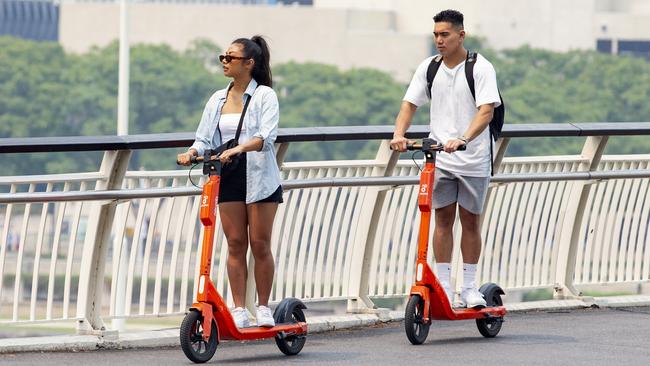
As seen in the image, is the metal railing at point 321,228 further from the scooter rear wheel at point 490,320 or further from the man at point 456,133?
the scooter rear wheel at point 490,320

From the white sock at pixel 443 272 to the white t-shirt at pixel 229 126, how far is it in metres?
1.53

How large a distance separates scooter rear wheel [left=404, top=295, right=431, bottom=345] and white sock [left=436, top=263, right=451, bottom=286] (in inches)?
12.2

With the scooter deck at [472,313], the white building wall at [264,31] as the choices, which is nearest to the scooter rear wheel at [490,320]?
the scooter deck at [472,313]

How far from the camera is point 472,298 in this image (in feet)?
32.5

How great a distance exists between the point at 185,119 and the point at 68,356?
90.1m

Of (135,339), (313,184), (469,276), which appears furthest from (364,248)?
(135,339)

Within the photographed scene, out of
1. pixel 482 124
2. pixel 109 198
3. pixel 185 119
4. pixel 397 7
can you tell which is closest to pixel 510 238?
pixel 482 124

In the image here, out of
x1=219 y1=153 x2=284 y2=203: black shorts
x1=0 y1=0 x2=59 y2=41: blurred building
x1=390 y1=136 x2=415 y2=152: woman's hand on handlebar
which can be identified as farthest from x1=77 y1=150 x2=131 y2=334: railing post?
x1=0 y1=0 x2=59 y2=41: blurred building

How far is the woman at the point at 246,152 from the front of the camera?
910 cm

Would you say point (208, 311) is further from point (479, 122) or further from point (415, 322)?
point (479, 122)

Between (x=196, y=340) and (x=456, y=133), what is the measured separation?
1920 mm

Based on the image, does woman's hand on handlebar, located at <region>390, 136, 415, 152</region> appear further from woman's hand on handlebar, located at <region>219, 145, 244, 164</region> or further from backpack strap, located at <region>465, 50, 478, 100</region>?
woman's hand on handlebar, located at <region>219, 145, 244, 164</region>

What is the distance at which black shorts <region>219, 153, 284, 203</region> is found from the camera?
9156 mm

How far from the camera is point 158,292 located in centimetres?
1028
